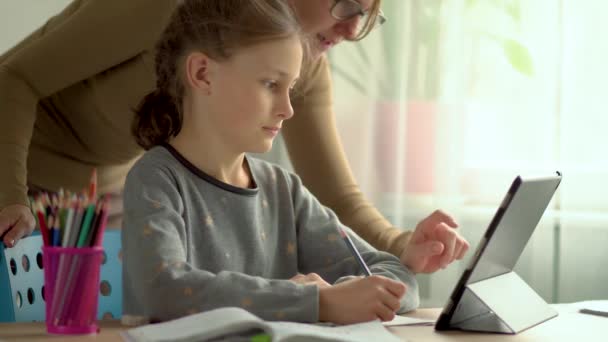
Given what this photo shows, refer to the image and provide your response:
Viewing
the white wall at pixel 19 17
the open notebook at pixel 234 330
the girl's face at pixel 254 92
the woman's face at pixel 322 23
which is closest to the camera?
the open notebook at pixel 234 330

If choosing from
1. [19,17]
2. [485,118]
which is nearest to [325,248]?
[485,118]

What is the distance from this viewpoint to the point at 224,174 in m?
1.23

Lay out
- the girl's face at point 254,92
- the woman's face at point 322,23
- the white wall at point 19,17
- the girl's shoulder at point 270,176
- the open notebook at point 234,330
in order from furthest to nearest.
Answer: the white wall at point 19,17
the woman's face at point 322,23
the girl's shoulder at point 270,176
the girl's face at point 254,92
the open notebook at point 234,330

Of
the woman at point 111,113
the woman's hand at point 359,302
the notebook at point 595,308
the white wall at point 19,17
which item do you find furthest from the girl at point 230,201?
the white wall at point 19,17

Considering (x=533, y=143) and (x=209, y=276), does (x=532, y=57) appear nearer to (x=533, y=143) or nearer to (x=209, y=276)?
(x=533, y=143)

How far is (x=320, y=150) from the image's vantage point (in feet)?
5.31

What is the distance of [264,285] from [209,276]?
2.6 inches

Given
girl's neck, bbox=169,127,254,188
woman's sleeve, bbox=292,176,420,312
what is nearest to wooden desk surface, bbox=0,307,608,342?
woman's sleeve, bbox=292,176,420,312

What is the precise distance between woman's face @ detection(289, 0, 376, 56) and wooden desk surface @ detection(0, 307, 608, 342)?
1.76 feet

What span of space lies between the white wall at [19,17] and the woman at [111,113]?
2.96 ft

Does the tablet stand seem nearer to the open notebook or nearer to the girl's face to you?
the open notebook

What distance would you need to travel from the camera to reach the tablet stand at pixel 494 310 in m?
1.02

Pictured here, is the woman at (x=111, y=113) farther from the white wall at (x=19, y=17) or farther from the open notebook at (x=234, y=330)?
the white wall at (x=19, y=17)

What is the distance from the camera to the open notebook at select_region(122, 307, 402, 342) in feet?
2.71
